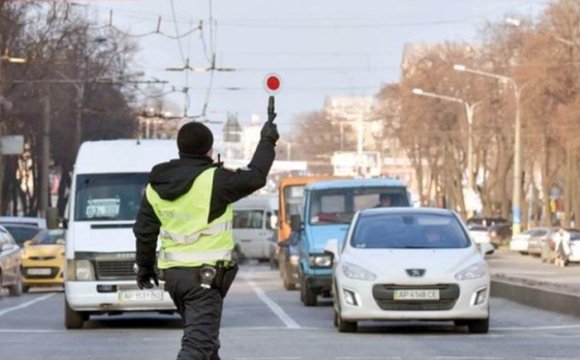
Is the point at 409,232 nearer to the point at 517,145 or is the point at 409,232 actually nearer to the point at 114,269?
the point at 114,269

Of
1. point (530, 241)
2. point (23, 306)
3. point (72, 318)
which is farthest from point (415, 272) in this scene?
point (530, 241)

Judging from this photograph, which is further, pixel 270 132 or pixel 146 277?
pixel 146 277

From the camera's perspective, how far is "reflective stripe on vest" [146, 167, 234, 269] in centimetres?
988

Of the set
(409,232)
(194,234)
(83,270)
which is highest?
(194,234)

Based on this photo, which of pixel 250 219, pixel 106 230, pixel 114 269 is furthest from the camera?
pixel 250 219

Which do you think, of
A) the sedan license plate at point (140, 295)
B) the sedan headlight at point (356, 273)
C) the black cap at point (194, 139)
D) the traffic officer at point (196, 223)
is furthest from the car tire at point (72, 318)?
the black cap at point (194, 139)

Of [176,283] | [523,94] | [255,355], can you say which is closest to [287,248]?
[255,355]

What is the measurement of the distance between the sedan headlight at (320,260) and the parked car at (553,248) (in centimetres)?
3575

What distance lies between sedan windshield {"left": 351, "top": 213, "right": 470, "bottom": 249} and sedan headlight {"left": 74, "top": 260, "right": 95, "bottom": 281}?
10.7 feet

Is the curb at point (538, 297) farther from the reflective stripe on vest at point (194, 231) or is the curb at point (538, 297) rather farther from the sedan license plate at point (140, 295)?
the reflective stripe on vest at point (194, 231)

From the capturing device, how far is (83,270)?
2169cm

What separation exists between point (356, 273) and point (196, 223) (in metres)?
10.2

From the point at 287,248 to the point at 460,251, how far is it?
16137 millimetres

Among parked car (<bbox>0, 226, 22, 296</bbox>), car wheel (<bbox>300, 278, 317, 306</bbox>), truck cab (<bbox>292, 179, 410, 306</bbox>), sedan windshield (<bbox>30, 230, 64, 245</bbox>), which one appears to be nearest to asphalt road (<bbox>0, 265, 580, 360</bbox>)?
car wheel (<bbox>300, 278, 317, 306</bbox>)
